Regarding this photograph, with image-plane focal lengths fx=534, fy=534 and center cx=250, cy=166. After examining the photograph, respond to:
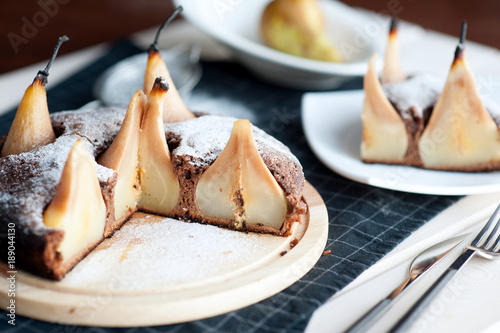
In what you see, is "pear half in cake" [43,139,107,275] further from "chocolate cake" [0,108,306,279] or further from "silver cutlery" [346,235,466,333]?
"silver cutlery" [346,235,466,333]

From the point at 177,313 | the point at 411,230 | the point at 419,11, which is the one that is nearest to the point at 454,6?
the point at 419,11

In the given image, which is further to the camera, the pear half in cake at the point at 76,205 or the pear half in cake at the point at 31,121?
the pear half in cake at the point at 31,121

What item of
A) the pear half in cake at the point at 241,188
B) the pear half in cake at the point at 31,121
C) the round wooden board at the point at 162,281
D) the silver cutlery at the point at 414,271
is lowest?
the silver cutlery at the point at 414,271

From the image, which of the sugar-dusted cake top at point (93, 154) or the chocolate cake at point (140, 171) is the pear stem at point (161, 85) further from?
the sugar-dusted cake top at point (93, 154)

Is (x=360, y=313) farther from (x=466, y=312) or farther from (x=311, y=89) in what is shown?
(x=311, y=89)

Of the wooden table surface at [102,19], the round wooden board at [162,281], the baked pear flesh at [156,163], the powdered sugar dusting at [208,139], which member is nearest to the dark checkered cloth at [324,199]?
the round wooden board at [162,281]

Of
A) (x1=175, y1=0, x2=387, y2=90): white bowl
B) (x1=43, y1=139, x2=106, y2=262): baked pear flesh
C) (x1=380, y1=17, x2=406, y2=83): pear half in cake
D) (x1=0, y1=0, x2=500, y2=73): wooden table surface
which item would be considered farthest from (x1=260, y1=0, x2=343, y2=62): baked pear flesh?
(x1=0, y1=0, x2=500, y2=73): wooden table surface
